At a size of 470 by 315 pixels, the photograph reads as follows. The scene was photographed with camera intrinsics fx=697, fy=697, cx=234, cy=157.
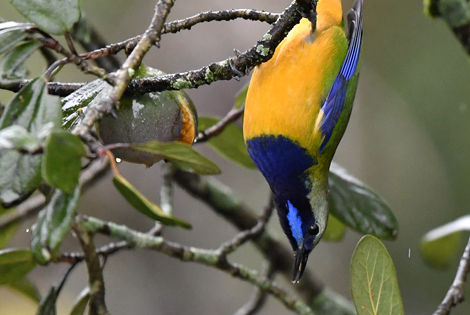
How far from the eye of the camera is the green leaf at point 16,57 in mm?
1492

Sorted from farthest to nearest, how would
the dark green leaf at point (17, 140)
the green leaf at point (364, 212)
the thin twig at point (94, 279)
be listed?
the green leaf at point (364, 212), the thin twig at point (94, 279), the dark green leaf at point (17, 140)

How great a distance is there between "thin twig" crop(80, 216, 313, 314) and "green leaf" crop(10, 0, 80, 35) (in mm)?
862

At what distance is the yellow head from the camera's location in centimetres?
273

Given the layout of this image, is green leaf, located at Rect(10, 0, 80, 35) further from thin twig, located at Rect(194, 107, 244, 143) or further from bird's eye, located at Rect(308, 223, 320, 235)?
bird's eye, located at Rect(308, 223, 320, 235)

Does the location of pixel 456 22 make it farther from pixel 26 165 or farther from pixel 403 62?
pixel 403 62

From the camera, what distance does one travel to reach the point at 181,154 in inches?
57.6

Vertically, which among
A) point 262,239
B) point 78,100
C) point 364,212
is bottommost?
point 262,239

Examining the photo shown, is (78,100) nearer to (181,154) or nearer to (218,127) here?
(181,154)

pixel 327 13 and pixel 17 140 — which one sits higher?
pixel 17 140

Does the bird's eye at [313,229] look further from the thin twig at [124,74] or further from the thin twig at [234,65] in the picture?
the thin twig at [124,74]

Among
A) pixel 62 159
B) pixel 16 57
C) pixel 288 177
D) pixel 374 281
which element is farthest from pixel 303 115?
pixel 62 159

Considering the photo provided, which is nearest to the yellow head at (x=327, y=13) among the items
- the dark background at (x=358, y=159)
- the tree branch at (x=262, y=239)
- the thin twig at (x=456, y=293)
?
the tree branch at (x=262, y=239)

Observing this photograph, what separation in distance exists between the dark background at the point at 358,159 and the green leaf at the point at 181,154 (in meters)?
3.64

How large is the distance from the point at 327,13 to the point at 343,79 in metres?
0.29
